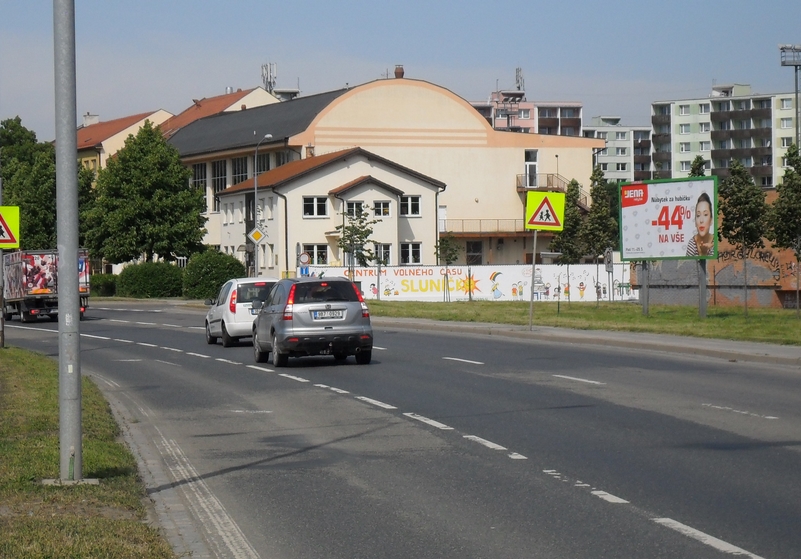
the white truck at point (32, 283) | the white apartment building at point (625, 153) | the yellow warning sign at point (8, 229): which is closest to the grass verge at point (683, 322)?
the white truck at point (32, 283)

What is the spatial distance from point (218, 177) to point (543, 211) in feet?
218

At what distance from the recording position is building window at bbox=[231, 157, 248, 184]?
91125 mm

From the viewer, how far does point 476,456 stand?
11.1m

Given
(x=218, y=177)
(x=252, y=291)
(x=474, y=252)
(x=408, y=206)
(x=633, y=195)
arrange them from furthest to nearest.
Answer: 1. (x=218, y=177)
2. (x=474, y=252)
3. (x=408, y=206)
4. (x=633, y=195)
5. (x=252, y=291)

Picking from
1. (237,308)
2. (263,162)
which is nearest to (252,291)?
(237,308)

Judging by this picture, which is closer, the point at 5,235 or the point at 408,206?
the point at 5,235

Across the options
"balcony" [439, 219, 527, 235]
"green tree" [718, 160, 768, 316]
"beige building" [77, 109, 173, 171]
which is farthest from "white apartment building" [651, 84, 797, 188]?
"green tree" [718, 160, 768, 316]

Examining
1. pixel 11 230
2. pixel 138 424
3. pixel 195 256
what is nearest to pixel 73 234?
pixel 138 424

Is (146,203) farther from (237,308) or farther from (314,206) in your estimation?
(237,308)

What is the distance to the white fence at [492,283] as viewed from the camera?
62344mm

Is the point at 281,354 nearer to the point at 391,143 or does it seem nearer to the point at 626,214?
the point at 626,214

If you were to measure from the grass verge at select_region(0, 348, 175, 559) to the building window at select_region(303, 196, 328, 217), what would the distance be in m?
62.0

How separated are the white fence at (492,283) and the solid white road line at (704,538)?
5375cm

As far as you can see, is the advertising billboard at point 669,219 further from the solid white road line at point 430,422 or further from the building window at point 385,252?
the building window at point 385,252
